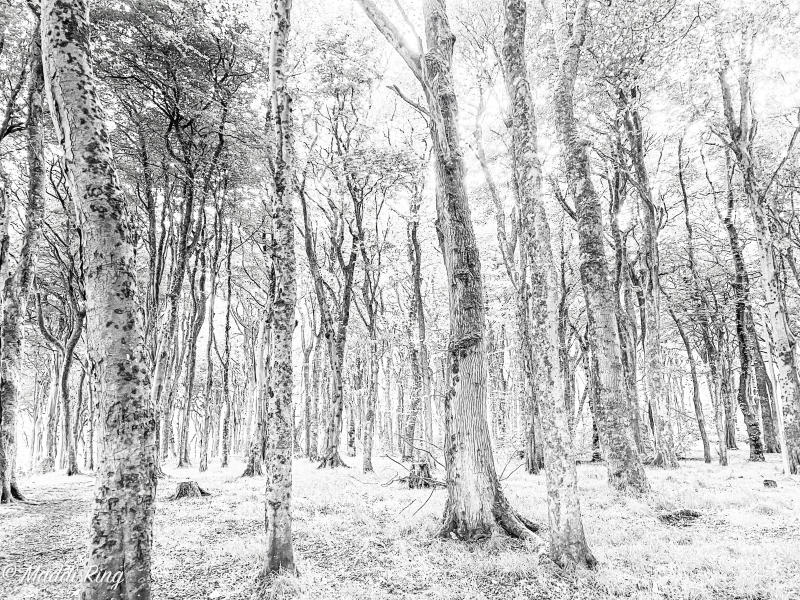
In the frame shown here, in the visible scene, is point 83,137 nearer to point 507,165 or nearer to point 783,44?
point 507,165

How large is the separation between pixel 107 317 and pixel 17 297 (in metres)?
11.1

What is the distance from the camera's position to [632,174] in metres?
18.7

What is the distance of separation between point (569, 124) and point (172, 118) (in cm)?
1220

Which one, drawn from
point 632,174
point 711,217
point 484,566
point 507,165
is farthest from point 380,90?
point 484,566

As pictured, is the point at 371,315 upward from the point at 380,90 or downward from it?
downward

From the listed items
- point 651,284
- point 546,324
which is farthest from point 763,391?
point 546,324

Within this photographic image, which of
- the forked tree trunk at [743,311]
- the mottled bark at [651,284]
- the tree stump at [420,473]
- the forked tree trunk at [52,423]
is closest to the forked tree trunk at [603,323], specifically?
the tree stump at [420,473]

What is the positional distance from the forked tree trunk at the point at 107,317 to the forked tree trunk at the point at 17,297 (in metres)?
9.94

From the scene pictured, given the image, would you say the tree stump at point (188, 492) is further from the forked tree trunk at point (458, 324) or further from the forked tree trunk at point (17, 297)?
the forked tree trunk at point (458, 324)

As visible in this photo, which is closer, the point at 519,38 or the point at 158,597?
the point at 158,597

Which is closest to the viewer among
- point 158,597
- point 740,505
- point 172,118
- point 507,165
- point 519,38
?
point 158,597

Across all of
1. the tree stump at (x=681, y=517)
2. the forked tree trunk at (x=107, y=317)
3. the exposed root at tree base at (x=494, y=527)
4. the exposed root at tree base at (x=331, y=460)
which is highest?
the forked tree trunk at (x=107, y=317)

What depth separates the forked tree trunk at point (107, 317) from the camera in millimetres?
3779

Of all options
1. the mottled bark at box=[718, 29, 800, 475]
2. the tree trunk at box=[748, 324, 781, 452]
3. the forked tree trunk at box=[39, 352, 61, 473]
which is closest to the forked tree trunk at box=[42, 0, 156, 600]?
the mottled bark at box=[718, 29, 800, 475]
